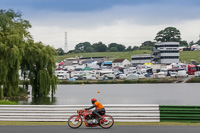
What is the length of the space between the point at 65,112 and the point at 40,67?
35710 millimetres

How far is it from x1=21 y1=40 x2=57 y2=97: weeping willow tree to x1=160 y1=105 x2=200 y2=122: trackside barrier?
3554 cm

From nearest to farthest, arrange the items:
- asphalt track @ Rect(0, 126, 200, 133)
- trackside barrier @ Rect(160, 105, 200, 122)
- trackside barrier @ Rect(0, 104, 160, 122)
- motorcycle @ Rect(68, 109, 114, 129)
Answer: asphalt track @ Rect(0, 126, 200, 133) < motorcycle @ Rect(68, 109, 114, 129) < trackside barrier @ Rect(160, 105, 200, 122) < trackside barrier @ Rect(0, 104, 160, 122)

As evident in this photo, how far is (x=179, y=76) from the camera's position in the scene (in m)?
147

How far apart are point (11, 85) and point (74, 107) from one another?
29.8 metres

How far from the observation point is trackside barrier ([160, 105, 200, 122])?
826 inches

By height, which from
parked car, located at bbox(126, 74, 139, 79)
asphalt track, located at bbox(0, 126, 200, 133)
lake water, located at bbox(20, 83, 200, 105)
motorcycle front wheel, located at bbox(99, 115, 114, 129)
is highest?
parked car, located at bbox(126, 74, 139, 79)

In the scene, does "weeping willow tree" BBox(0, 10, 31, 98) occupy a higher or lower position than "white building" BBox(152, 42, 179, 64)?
lower

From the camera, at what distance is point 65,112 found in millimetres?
22281

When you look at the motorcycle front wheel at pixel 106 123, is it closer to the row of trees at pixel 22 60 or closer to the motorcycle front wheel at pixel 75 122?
the motorcycle front wheel at pixel 75 122

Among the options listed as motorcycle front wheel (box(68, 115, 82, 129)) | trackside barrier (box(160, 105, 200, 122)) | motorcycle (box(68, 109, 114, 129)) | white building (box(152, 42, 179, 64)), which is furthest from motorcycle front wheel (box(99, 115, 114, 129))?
white building (box(152, 42, 179, 64))

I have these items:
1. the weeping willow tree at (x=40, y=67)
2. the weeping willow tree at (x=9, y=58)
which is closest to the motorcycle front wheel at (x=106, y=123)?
the weeping willow tree at (x=9, y=58)

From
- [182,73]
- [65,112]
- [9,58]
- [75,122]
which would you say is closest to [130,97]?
[9,58]

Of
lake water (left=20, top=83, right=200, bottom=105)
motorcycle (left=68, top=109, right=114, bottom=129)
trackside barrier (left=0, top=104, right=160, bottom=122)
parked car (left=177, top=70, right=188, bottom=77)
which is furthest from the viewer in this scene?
parked car (left=177, top=70, right=188, bottom=77)

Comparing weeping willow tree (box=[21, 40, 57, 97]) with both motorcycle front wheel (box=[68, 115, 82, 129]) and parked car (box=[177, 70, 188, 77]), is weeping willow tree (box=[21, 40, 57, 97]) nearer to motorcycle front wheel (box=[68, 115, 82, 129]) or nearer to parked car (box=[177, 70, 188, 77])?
motorcycle front wheel (box=[68, 115, 82, 129])
